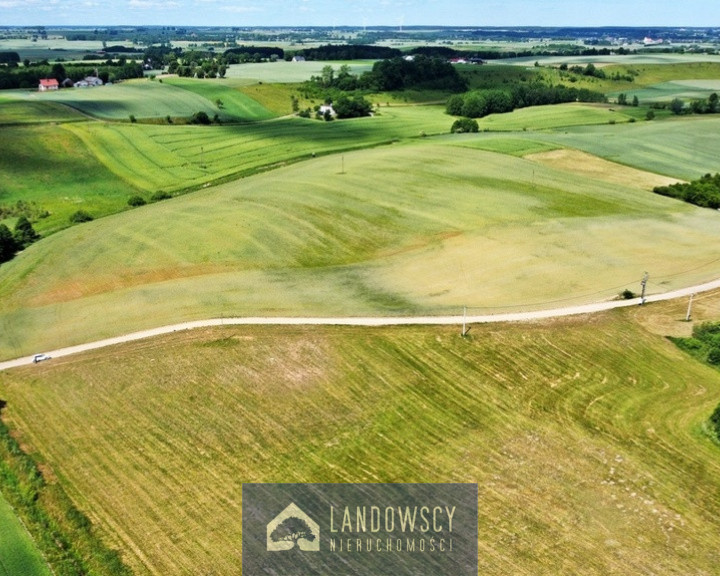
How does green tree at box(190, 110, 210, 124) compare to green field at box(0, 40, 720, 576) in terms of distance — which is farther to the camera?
green tree at box(190, 110, 210, 124)

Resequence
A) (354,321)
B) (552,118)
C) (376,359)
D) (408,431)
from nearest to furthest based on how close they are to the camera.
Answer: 1. (408,431)
2. (376,359)
3. (354,321)
4. (552,118)

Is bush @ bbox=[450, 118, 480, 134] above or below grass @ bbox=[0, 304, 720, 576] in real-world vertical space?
above

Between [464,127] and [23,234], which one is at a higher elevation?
[464,127]

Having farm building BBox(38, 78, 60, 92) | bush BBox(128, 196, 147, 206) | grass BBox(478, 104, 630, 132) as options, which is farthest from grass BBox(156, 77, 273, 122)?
bush BBox(128, 196, 147, 206)

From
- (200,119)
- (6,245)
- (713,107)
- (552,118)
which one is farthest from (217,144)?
(713,107)

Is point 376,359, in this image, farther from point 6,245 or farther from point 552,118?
point 552,118

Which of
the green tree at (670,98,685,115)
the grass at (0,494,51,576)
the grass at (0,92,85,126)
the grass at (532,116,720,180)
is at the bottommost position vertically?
the grass at (0,494,51,576)

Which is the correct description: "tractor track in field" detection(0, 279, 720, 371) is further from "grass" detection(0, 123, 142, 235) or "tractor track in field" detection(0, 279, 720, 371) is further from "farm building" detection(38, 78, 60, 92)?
"farm building" detection(38, 78, 60, 92)
